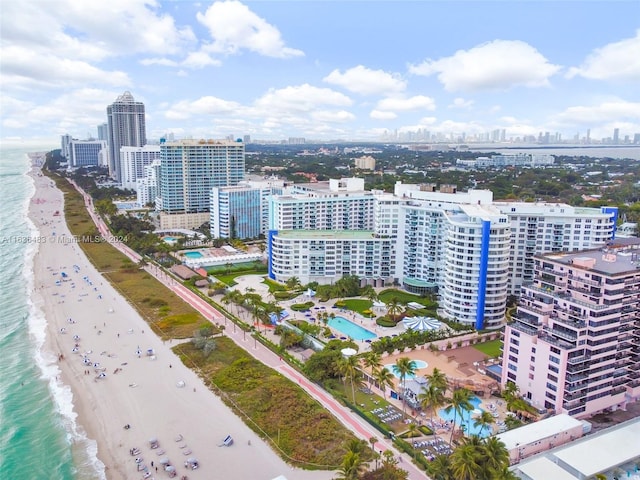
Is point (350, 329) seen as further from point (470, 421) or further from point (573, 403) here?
point (573, 403)

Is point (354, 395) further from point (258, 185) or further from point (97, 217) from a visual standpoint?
point (97, 217)

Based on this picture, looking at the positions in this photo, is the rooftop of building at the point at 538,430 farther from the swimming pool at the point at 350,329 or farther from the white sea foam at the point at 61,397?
the white sea foam at the point at 61,397

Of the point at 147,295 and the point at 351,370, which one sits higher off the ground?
the point at 351,370

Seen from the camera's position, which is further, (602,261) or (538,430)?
(602,261)

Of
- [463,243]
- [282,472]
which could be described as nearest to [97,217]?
[463,243]

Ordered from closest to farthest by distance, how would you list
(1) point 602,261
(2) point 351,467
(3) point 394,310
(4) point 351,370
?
(2) point 351,467, (4) point 351,370, (1) point 602,261, (3) point 394,310

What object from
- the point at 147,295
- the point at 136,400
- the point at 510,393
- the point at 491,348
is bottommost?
the point at 136,400

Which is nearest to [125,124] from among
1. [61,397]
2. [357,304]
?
[357,304]
